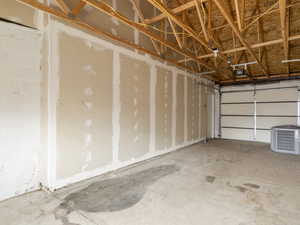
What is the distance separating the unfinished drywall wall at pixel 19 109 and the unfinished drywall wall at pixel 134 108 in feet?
5.29

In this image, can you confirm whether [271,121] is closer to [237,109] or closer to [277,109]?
[277,109]

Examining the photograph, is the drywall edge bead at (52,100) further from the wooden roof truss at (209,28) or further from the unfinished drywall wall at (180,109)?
the unfinished drywall wall at (180,109)

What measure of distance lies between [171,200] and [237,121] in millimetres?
6951

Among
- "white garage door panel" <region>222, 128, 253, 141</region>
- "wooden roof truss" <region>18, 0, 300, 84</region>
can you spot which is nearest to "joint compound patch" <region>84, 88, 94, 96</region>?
"wooden roof truss" <region>18, 0, 300, 84</region>

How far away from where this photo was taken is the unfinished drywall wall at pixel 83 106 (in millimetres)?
2737

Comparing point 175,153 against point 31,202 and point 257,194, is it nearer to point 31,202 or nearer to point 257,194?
point 257,194

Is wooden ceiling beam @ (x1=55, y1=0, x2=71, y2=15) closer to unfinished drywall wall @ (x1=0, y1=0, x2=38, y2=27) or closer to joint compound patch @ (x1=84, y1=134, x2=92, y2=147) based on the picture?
unfinished drywall wall @ (x1=0, y1=0, x2=38, y2=27)

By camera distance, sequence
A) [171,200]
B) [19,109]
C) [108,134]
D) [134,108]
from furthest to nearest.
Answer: [134,108], [108,134], [19,109], [171,200]

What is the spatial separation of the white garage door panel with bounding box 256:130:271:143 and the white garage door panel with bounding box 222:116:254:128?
43cm

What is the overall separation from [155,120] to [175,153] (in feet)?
4.61

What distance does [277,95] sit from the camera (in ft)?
23.0

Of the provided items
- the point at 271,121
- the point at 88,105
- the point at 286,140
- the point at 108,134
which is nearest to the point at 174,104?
the point at 108,134

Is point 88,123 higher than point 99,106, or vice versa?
point 99,106

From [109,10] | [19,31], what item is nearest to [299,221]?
[109,10]
